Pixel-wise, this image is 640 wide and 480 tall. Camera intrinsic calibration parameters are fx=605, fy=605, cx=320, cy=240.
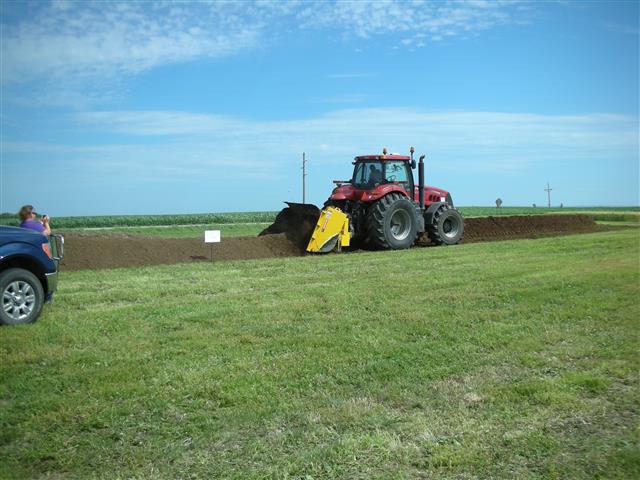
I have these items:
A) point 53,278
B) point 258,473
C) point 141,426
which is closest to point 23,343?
point 53,278

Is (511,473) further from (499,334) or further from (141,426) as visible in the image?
(499,334)

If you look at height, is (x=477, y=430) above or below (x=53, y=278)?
below

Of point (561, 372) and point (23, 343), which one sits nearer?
point (561, 372)

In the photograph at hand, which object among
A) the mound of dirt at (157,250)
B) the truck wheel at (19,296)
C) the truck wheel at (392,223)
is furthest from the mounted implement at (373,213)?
the truck wheel at (19,296)

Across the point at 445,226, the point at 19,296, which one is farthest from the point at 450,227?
the point at 19,296

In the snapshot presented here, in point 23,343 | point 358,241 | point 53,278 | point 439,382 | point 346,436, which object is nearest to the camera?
point 346,436

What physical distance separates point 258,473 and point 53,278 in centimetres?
599

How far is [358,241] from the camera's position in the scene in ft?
57.3

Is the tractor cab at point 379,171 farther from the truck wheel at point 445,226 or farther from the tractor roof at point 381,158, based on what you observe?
the truck wheel at point 445,226

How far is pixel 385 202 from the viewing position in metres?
16.3

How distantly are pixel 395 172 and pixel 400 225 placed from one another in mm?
1519

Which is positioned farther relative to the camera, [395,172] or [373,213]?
[395,172]

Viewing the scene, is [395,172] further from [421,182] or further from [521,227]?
[521,227]

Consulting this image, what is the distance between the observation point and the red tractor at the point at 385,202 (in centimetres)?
1631
